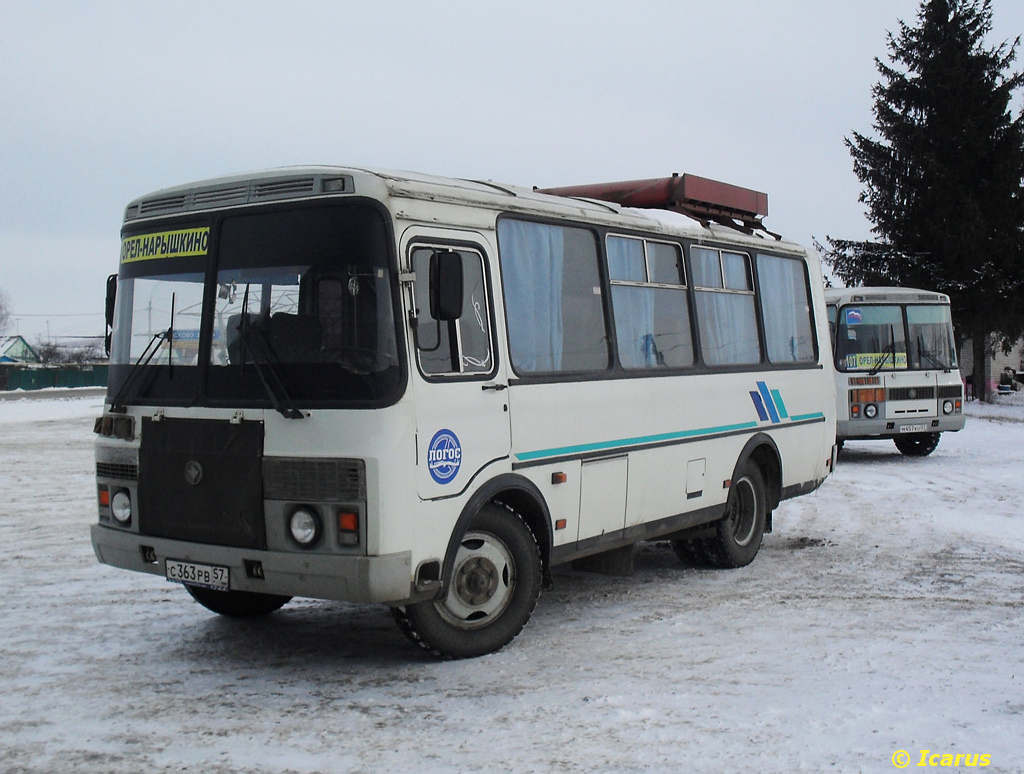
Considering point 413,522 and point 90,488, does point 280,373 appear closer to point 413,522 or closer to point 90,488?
point 413,522

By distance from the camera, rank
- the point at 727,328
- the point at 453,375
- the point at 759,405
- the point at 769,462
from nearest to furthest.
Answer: the point at 453,375 < the point at 727,328 < the point at 759,405 < the point at 769,462

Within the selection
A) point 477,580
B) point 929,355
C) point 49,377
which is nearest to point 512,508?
point 477,580

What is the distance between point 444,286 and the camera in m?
6.11

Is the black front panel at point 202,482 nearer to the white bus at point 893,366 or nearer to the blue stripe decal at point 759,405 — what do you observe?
the blue stripe decal at point 759,405

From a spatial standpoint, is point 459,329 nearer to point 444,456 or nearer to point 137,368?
point 444,456

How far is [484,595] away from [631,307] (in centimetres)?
263

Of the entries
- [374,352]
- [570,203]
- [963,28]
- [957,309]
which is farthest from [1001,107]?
[374,352]

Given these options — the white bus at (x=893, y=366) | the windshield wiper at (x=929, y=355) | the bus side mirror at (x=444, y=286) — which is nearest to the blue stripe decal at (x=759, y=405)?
the bus side mirror at (x=444, y=286)

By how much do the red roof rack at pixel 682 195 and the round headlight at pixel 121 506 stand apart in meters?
4.52

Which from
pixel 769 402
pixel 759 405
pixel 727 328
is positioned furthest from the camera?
pixel 769 402

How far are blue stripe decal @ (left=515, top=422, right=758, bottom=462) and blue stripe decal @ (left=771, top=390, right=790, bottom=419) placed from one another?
Answer: 19.7 inches

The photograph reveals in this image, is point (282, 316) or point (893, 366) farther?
point (893, 366)

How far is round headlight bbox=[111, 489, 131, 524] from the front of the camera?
664 centimetres

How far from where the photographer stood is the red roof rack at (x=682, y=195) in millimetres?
9719
